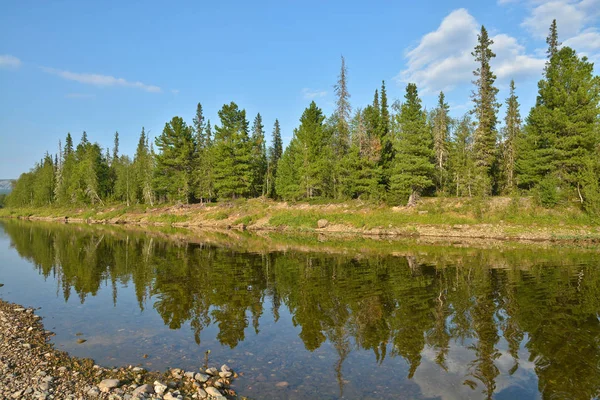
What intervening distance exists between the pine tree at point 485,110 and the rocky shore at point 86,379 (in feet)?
147

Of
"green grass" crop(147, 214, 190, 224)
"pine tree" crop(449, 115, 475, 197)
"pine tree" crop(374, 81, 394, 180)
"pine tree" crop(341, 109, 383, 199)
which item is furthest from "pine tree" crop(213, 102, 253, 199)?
"pine tree" crop(449, 115, 475, 197)

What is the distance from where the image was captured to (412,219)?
4328cm

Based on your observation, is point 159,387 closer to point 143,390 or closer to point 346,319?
point 143,390

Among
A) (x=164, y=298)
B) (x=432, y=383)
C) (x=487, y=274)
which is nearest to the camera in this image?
(x=432, y=383)

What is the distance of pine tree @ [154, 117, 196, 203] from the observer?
7119 centimetres

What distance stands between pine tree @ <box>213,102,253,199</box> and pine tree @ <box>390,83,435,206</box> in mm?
27230

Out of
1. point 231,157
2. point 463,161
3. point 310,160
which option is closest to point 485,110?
point 463,161

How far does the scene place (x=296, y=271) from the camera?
74.8ft

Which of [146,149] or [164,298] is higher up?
[146,149]

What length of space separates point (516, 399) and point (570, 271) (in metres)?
17.0

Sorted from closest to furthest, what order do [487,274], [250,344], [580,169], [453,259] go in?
1. [250,344]
2. [487,274]
3. [453,259]
4. [580,169]

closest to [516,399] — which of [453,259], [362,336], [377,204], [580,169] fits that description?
[362,336]

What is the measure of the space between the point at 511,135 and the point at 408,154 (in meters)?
20.6

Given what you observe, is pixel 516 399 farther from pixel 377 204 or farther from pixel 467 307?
pixel 377 204
